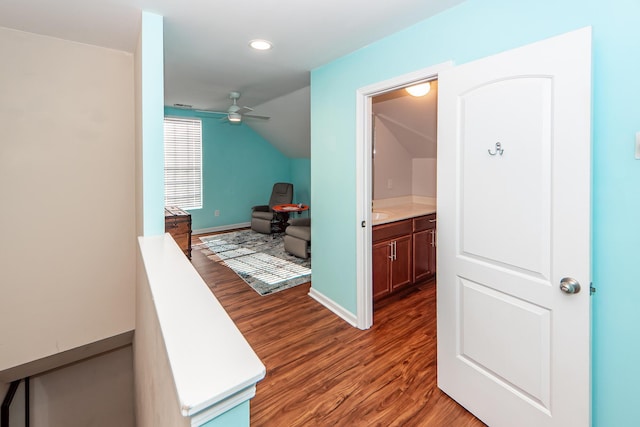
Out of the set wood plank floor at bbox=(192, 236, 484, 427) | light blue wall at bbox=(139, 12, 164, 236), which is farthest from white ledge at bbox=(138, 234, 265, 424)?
wood plank floor at bbox=(192, 236, 484, 427)

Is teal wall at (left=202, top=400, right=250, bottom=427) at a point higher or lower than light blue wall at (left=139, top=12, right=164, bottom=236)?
lower

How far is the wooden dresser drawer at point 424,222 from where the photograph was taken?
11.5 feet

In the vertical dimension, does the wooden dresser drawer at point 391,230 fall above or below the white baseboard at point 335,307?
above

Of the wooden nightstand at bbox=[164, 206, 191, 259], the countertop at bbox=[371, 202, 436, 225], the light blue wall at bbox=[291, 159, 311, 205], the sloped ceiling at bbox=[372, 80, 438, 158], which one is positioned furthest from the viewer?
the light blue wall at bbox=[291, 159, 311, 205]

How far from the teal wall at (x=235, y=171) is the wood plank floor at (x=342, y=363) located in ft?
11.6

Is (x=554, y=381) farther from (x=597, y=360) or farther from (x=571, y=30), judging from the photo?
(x=571, y=30)

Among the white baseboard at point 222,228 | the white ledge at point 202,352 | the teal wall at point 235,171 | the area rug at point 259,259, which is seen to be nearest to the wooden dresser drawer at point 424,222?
the area rug at point 259,259

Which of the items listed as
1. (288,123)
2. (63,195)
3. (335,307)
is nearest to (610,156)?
(335,307)

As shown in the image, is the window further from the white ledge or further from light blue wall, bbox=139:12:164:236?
the white ledge

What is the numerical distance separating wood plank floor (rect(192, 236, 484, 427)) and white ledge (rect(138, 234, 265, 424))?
1.05 meters

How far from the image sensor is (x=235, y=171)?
273 inches

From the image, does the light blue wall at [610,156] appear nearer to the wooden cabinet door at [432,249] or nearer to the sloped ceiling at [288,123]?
the wooden cabinet door at [432,249]

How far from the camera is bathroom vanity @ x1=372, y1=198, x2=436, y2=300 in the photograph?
10.3ft

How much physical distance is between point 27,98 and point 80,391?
2574 millimetres
